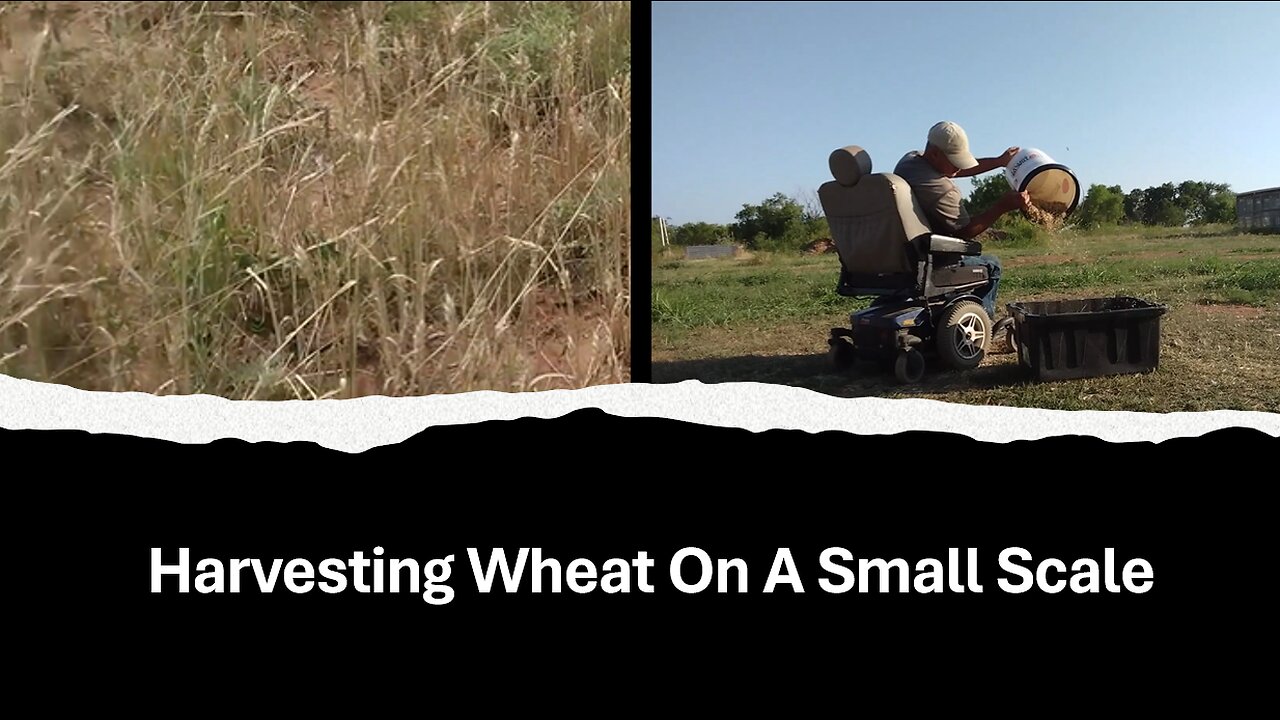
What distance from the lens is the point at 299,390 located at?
214 cm

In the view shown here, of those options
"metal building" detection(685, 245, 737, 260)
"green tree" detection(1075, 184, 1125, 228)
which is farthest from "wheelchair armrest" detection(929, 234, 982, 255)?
"metal building" detection(685, 245, 737, 260)

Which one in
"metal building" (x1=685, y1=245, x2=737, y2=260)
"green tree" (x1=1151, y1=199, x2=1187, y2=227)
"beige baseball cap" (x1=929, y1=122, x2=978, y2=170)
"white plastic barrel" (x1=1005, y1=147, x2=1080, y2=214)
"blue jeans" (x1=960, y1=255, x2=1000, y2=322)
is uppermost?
"beige baseball cap" (x1=929, y1=122, x2=978, y2=170)

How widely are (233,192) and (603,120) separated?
1086mm

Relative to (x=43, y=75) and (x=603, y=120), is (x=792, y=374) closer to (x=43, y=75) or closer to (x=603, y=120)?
(x=603, y=120)

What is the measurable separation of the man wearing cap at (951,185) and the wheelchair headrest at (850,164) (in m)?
0.08

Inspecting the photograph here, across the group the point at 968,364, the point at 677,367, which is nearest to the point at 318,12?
the point at 677,367

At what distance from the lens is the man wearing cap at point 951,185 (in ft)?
6.93

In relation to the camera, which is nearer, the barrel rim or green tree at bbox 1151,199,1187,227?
the barrel rim

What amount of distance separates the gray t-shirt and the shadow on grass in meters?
0.34

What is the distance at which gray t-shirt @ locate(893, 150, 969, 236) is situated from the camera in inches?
85.8

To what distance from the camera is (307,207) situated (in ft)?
8.21

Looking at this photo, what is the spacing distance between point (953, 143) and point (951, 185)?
0.36ft

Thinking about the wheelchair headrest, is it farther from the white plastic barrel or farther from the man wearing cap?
the white plastic barrel

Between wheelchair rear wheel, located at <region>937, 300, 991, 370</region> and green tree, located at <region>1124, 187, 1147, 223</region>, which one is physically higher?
green tree, located at <region>1124, 187, 1147, 223</region>
